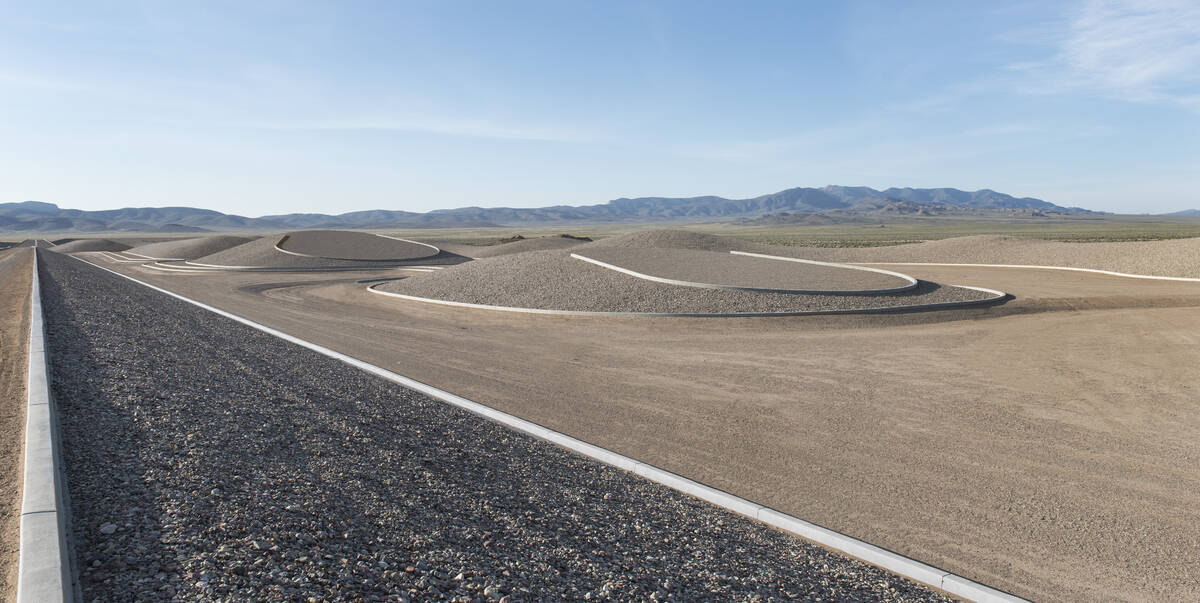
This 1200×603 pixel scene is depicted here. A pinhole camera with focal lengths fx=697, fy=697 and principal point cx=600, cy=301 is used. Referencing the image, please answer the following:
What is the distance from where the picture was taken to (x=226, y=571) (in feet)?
12.1

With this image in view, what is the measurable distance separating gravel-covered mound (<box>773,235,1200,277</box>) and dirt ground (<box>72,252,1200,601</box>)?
10.2 metres

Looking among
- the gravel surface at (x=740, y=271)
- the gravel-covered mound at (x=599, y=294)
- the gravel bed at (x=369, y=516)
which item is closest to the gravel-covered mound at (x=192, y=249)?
the gravel-covered mound at (x=599, y=294)

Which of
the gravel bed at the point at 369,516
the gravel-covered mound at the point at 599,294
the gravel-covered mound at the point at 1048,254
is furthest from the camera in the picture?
the gravel-covered mound at the point at 1048,254

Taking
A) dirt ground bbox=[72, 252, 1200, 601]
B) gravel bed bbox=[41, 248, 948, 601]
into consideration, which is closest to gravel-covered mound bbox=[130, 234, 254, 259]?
dirt ground bbox=[72, 252, 1200, 601]

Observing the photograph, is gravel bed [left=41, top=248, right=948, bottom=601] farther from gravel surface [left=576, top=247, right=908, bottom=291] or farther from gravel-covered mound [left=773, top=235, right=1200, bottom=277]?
gravel-covered mound [left=773, top=235, right=1200, bottom=277]

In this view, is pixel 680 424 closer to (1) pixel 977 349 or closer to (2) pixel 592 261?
(1) pixel 977 349

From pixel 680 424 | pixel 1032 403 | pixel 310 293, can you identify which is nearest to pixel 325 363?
pixel 680 424

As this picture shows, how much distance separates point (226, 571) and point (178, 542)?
529 millimetres

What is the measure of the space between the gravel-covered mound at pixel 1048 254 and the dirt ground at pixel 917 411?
1018 cm

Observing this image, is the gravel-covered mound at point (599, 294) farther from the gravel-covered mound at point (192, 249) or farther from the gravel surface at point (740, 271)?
the gravel-covered mound at point (192, 249)

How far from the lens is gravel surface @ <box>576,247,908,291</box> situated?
792 inches

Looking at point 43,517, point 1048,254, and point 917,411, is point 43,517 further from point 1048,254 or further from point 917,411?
point 1048,254

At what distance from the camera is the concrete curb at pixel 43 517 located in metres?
3.44

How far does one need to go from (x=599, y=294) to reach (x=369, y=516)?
1461cm
